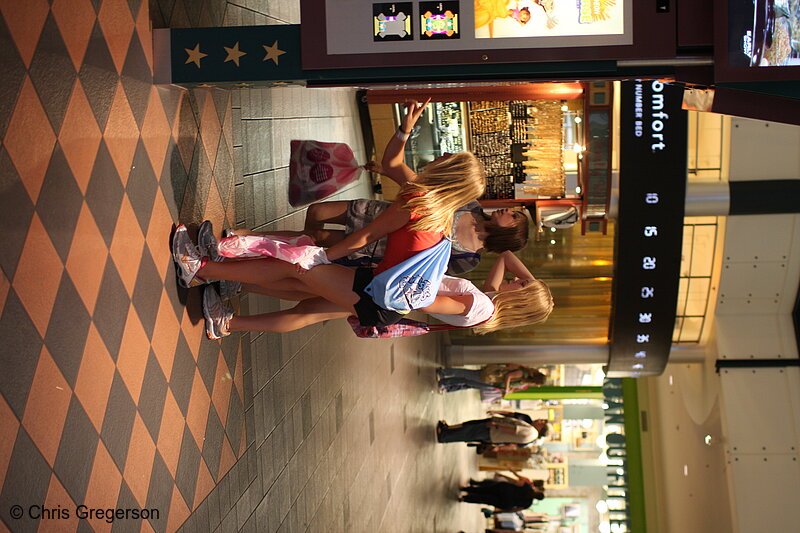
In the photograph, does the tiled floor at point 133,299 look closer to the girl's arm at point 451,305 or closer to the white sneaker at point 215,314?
the white sneaker at point 215,314

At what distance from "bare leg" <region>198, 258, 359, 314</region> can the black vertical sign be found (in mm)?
4429

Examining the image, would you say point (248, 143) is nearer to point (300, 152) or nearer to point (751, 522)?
point (300, 152)

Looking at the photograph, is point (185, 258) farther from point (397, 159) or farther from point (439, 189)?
point (439, 189)

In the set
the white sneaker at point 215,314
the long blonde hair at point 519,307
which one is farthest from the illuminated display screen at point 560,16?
the white sneaker at point 215,314

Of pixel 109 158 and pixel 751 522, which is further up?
pixel 109 158

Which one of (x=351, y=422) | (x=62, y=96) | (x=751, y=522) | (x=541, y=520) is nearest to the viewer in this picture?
(x=62, y=96)

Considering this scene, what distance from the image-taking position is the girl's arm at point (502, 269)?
5.54 meters

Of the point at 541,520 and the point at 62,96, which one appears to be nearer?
the point at 62,96

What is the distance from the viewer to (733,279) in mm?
9594

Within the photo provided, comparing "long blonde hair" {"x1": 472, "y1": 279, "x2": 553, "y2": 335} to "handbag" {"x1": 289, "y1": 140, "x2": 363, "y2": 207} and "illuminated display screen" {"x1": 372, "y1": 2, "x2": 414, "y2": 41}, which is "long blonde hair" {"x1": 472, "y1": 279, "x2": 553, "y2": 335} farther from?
"illuminated display screen" {"x1": 372, "y1": 2, "x2": 414, "y2": 41}

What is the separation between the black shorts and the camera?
13.8ft

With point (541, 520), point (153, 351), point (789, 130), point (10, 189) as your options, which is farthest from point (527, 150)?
point (541, 520)

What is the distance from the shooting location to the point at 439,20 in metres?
3.98

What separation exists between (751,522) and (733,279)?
2.72m
